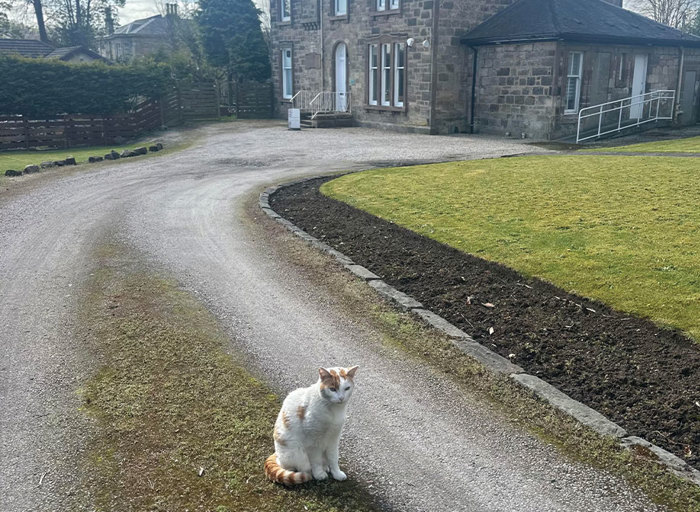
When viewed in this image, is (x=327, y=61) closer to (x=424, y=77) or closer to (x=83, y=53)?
(x=424, y=77)

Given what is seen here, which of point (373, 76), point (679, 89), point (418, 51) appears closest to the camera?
point (418, 51)

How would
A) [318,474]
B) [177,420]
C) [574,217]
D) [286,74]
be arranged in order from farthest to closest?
1. [286,74]
2. [574,217]
3. [177,420]
4. [318,474]

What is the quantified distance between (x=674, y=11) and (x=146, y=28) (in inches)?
1990

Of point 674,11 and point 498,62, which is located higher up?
point 674,11

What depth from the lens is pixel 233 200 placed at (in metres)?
15.0

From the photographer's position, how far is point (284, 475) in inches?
175

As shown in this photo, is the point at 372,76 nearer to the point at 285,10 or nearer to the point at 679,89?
the point at 285,10

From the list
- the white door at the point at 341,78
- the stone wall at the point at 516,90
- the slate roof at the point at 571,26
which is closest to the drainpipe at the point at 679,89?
the slate roof at the point at 571,26

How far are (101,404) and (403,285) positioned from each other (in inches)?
172

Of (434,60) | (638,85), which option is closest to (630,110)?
(638,85)

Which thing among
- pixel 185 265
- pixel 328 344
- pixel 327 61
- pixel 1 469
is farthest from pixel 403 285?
pixel 327 61

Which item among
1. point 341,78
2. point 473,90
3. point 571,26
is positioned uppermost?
point 571,26

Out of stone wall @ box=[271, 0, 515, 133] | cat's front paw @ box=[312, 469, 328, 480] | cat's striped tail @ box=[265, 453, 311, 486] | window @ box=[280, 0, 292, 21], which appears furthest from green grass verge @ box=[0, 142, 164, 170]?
cat's front paw @ box=[312, 469, 328, 480]

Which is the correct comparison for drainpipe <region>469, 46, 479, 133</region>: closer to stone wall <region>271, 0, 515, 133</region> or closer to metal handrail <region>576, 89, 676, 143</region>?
stone wall <region>271, 0, 515, 133</region>
